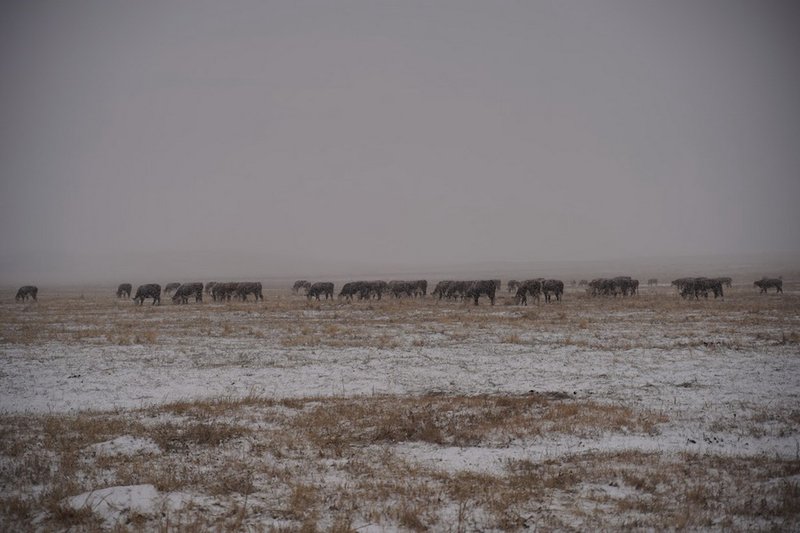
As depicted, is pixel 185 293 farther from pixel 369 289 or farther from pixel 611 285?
pixel 611 285

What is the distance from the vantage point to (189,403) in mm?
10406

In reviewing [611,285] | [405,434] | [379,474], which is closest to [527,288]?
[611,285]

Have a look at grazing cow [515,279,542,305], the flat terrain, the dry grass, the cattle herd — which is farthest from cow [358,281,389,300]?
the dry grass

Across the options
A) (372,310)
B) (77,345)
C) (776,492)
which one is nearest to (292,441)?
(776,492)

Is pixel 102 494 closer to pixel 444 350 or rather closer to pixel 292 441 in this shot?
pixel 292 441

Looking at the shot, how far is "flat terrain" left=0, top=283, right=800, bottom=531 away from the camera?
18.1 feet

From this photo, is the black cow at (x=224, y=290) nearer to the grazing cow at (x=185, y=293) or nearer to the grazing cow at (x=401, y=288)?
the grazing cow at (x=185, y=293)

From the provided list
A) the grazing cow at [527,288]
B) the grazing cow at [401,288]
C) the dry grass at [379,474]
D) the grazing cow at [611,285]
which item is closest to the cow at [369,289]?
the grazing cow at [401,288]

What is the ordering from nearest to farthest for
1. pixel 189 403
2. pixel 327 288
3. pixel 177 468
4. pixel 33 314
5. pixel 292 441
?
pixel 177 468, pixel 292 441, pixel 189 403, pixel 33 314, pixel 327 288

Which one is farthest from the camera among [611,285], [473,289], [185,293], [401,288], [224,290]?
[401,288]

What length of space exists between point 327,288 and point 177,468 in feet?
125

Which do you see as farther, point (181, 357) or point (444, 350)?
point (444, 350)

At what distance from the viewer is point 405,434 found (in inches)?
328

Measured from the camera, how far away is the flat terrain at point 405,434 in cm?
552
